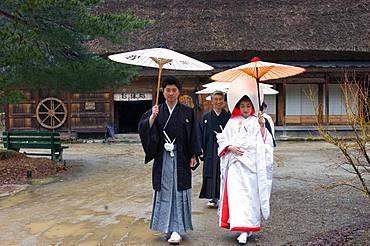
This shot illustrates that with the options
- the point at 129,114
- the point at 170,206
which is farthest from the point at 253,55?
the point at 170,206

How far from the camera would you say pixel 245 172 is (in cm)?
459

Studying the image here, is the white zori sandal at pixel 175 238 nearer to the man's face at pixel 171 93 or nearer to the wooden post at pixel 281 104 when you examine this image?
the man's face at pixel 171 93

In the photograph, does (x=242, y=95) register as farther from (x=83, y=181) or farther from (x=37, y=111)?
(x=37, y=111)

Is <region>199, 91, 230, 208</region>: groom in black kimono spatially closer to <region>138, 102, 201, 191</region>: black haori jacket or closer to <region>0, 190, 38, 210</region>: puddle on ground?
<region>138, 102, 201, 191</region>: black haori jacket

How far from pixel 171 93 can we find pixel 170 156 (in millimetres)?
641

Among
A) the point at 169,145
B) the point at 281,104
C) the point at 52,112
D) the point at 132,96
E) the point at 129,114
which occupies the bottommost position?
the point at 169,145

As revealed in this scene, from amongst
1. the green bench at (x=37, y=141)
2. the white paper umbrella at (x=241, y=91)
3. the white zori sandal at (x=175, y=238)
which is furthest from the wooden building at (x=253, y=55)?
the white zori sandal at (x=175, y=238)

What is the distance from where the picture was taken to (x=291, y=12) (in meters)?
20.0

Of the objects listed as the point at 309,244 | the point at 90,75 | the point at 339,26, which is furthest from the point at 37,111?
the point at 309,244

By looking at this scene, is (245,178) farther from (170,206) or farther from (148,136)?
(148,136)

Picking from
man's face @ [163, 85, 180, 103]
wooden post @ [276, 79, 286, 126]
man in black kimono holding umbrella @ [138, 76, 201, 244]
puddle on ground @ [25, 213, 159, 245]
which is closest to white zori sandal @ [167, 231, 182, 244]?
man in black kimono holding umbrella @ [138, 76, 201, 244]

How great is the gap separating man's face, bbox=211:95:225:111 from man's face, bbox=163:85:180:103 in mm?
1400

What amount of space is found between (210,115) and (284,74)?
1232 millimetres

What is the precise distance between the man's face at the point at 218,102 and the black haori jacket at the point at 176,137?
1248 millimetres
